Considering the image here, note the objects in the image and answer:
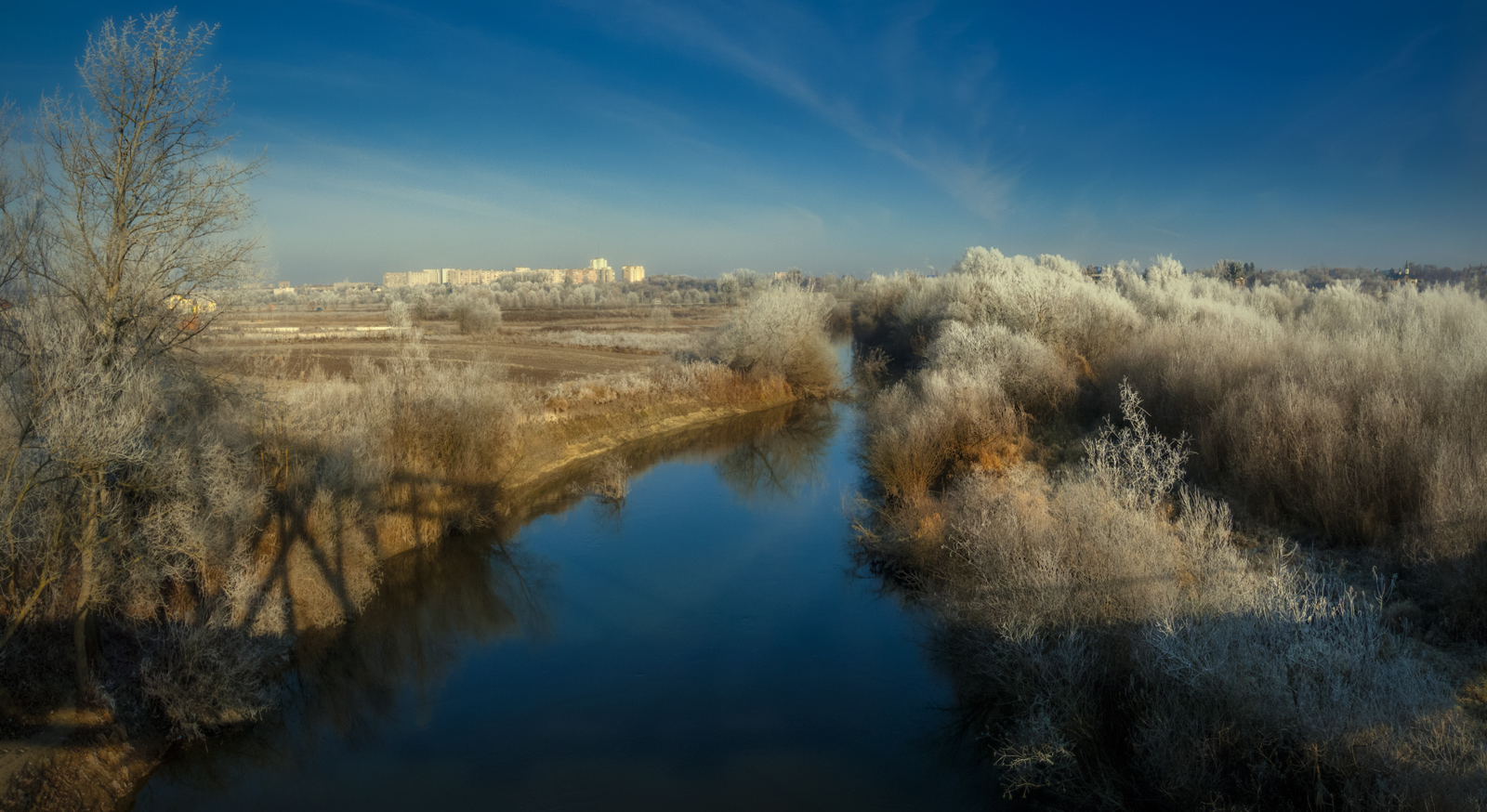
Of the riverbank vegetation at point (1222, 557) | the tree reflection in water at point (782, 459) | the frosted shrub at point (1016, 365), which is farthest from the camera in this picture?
the tree reflection in water at point (782, 459)

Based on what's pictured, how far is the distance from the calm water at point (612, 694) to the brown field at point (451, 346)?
4.76 meters

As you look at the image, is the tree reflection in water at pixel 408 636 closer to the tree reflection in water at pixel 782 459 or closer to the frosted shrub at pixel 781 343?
the tree reflection in water at pixel 782 459

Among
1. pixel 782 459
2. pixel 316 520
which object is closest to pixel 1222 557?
pixel 316 520

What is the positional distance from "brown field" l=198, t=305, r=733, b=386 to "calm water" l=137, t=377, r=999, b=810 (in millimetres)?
4763

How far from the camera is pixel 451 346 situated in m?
42.2

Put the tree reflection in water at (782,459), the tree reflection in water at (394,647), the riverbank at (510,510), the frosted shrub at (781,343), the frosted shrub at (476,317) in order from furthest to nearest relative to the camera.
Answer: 1. the frosted shrub at (476,317)
2. the frosted shrub at (781,343)
3. the tree reflection in water at (782,459)
4. the tree reflection in water at (394,647)
5. the riverbank at (510,510)

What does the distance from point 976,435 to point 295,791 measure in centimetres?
1327

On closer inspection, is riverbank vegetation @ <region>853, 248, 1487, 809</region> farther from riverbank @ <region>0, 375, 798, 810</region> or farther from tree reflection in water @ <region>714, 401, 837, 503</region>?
riverbank @ <region>0, 375, 798, 810</region>

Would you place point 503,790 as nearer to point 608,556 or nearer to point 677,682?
point 677,682

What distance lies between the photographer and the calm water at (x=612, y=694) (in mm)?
7883

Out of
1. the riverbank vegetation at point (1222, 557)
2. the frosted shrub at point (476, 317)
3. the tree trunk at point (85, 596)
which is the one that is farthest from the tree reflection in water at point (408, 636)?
the frosted shrub at point (476, 317)

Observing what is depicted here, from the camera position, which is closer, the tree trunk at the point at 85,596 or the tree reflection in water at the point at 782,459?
the tree trunk at the point at 85,596

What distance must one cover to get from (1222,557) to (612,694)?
7280 millimetres

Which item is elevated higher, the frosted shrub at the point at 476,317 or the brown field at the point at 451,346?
the frosted shrub at the point at 476,317
